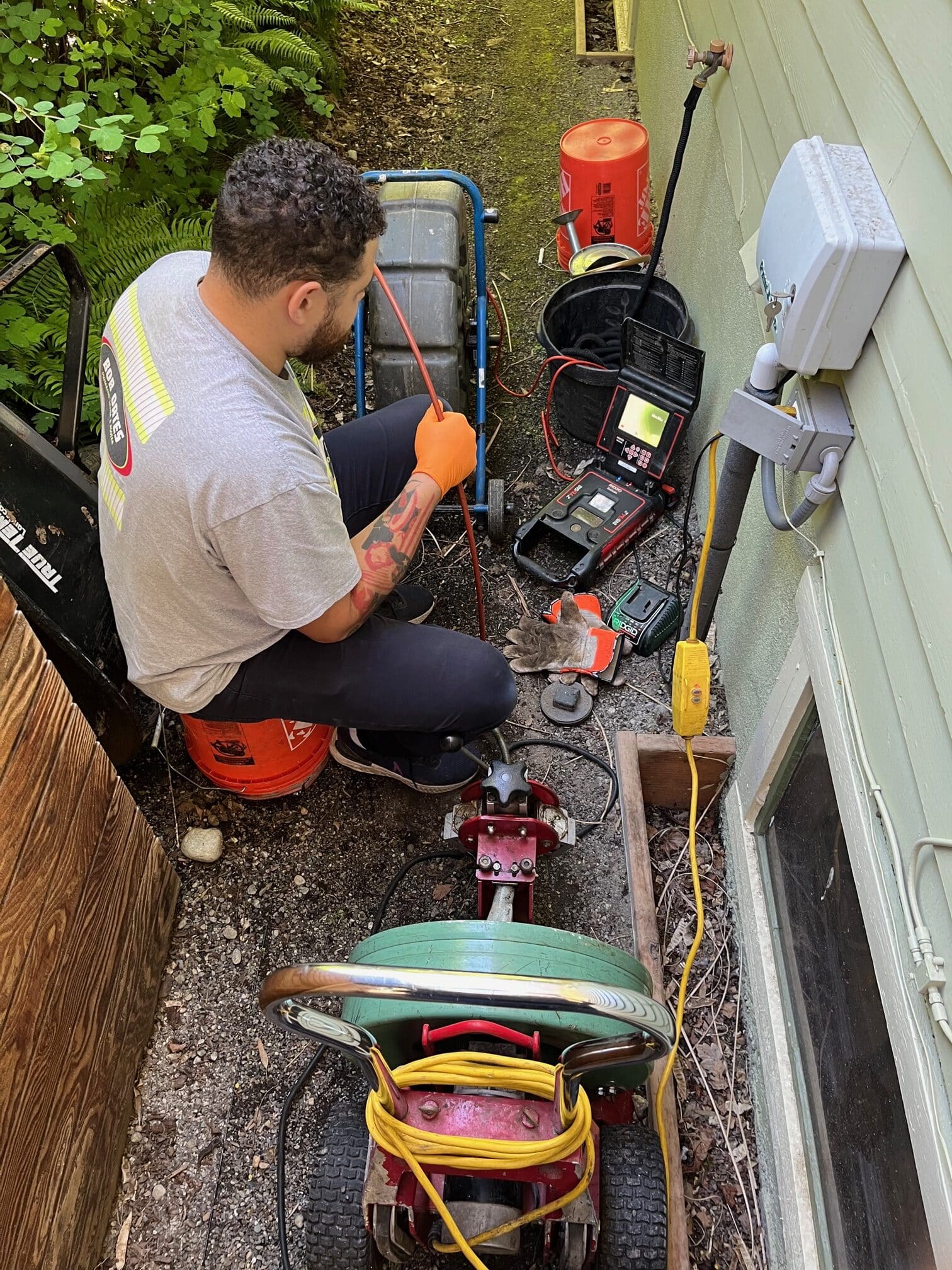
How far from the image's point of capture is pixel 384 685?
2066 mm

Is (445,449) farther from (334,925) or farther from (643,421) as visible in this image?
(334,925)

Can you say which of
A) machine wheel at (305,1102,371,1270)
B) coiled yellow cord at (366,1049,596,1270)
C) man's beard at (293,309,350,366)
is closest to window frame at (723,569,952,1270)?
coiled yellow cord at (366,1049,596,1270)

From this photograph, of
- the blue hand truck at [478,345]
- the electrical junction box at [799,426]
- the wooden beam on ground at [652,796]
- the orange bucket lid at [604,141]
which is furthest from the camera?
the orange bucket lid at [604,141]

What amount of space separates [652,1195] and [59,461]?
6.63ft

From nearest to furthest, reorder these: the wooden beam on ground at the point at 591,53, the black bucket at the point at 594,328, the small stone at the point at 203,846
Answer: the small stone at the point at 203,846
the black bucket at the point at 594,328
the wooden beam on ground at the point at 591,53

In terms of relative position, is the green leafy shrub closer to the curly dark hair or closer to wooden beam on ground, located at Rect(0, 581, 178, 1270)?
the curly dark hair

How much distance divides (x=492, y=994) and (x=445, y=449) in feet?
4.85

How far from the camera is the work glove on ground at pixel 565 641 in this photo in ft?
8.79

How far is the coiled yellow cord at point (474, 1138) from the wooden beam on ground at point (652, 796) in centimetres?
57

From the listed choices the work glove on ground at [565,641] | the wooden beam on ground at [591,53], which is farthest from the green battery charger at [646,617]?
the wooden beam on ground at [591,53]

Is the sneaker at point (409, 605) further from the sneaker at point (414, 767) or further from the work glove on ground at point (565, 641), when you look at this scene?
the sneaker at point (414, 767)

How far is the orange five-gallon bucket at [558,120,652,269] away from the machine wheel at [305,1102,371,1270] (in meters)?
3.31

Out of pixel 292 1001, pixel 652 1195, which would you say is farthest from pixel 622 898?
pixel 292 1001

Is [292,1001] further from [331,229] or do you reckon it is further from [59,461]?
[59,461]
